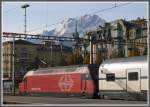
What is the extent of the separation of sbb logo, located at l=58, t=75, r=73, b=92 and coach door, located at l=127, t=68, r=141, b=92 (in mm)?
7616

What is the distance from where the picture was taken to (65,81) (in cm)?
3712

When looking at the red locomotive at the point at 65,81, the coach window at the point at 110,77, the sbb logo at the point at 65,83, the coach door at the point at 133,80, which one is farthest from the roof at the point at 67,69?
the coach door at the point at 133,80

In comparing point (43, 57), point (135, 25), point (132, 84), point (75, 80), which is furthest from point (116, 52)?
point (132, 84)

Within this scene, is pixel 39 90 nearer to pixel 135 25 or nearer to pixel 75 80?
pixel 75 80

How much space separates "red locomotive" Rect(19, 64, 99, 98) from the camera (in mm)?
34188

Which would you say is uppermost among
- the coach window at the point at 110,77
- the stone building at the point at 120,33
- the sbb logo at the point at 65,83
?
the stone building at the point at 120,33

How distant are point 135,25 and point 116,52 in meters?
9.23

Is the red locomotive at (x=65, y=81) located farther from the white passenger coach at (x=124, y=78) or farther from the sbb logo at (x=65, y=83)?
the white passenger coach at (x=124, y=78)

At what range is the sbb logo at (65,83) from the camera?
120 feet

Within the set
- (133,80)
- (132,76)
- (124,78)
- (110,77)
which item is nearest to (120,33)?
(110,77)

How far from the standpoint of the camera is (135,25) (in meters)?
91.6

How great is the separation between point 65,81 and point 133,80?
906 cm

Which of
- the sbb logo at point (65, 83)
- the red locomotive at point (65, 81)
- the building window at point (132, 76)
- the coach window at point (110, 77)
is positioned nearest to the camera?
the building window at point (132, 76)

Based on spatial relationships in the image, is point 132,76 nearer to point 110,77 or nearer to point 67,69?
point 110,77
